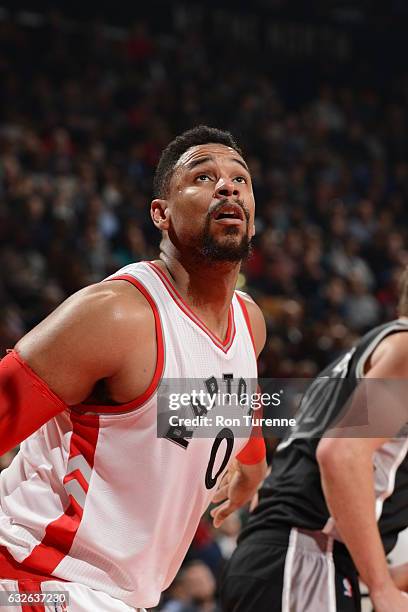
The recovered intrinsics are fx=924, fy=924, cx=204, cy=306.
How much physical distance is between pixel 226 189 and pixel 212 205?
2.6 inches

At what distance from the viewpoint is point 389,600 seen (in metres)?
2.74

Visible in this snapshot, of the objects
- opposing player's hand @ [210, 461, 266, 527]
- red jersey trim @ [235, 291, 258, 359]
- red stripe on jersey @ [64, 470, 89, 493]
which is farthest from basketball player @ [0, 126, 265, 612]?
opposing player's hand @ [210, 461, 266, 527]

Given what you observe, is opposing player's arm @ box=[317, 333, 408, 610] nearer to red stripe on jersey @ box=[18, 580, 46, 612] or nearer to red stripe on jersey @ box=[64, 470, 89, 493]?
red stripe on jersey @ box=[64, 470, 89, 493]

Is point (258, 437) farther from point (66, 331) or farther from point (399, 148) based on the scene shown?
point (399, 148)

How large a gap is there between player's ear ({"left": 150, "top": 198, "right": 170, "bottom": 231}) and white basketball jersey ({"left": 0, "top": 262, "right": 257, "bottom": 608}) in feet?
0.84

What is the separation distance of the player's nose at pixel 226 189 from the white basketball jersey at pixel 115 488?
328 mm


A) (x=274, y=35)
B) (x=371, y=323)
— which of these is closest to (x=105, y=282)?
(x=371, y=323)

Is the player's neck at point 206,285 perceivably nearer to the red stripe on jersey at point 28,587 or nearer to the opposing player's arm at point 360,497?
the opposing player's arm at point 360,497

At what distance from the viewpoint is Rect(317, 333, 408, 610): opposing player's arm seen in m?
2.77

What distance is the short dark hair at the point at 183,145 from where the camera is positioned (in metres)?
2.88

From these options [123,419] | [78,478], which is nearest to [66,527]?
[78,478]

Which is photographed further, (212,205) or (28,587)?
(212,205)

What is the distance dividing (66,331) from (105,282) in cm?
23

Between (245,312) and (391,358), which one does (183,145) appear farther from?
(391,358)
